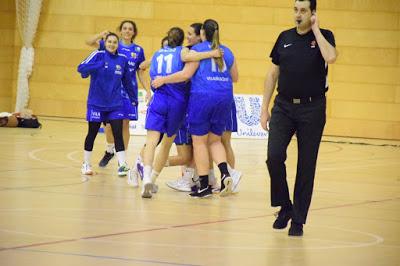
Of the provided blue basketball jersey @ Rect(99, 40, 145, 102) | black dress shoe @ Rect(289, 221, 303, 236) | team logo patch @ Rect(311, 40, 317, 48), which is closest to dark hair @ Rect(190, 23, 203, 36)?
blue basketball jersey @ Rect(99, 40, 145, 102)

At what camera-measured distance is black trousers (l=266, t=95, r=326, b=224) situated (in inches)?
279

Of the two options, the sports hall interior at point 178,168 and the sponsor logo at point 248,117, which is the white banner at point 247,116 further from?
the sports hall interior at point 178,168

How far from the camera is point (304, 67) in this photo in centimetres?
710

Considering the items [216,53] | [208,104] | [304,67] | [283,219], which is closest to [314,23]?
[304,67]

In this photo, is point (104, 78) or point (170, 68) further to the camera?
point (104, 78)

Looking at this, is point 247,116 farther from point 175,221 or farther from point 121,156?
point 175,221

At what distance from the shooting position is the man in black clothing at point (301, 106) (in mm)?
7062

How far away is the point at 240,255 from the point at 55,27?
644 inches

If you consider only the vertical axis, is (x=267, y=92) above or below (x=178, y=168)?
above

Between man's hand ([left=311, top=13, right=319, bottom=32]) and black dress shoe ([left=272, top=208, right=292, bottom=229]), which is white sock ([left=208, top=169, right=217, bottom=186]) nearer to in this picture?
black dress shoe ([left=272, top=208, right=292, bottom=229])

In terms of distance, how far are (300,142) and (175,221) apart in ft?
4.06

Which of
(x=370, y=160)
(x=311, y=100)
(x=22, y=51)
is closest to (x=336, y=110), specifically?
(x=370, y=160)

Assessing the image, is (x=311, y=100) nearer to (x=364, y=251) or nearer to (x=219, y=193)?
(x=364, y=251)

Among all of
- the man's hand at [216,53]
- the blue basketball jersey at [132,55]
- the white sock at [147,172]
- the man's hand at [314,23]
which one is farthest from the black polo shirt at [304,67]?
the blue basketball jersey at [132,55]
